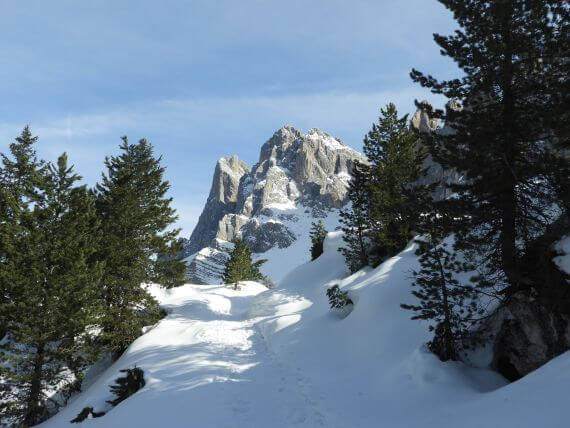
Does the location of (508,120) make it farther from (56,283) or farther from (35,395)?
(35,395)

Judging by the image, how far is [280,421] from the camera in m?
8.72

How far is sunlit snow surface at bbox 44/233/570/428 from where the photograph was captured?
7398 millimetres

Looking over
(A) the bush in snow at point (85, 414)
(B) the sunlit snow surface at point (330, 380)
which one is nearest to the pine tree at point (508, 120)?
(B) the sunlit snow surface at point (330, 380)

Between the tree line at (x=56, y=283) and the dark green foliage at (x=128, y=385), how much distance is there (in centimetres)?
390

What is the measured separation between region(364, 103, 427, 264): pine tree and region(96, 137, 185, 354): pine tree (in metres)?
13.8

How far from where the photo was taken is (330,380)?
1192cm

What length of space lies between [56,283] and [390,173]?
65.3 feet

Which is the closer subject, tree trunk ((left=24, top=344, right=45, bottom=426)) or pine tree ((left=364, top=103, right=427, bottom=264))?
tree trunk ((left=24, top=344, right=45, bottom=426))

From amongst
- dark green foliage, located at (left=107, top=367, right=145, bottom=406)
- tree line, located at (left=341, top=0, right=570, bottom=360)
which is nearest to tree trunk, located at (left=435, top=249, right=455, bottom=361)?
tree line, located at (left=341, top=0, right=570, bottom=360)

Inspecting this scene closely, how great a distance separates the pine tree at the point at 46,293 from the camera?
14961mm

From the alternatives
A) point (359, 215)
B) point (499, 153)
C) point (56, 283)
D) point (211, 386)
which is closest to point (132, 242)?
point (56, 283)

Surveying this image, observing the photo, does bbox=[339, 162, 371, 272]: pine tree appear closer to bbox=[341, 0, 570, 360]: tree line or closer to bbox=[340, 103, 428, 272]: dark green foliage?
bbox=[340, 103, 428, 272]: dark green foliage

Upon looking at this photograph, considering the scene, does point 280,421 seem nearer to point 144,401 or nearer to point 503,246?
point 144,401

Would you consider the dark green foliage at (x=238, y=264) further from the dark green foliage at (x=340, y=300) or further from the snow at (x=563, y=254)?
the snow at (x=563, y=254)
